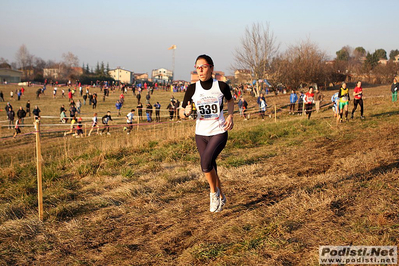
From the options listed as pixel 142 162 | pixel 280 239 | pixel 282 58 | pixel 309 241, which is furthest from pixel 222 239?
pixel 282 58

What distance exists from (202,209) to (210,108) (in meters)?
1.54

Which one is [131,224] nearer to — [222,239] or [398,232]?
[222,239]

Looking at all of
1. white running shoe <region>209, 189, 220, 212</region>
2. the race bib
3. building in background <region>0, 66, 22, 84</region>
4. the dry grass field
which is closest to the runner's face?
→ the race bib

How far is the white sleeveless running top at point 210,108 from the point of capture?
15.7 ft

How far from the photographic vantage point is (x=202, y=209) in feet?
16.8

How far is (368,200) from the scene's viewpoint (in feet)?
15.5

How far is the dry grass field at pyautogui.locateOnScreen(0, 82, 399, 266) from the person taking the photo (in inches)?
146

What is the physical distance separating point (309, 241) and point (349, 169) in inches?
146

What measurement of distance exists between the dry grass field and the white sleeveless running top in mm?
1222

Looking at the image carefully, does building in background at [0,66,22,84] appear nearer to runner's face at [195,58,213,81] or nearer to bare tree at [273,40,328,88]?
bare tree at [273,40,328,88]

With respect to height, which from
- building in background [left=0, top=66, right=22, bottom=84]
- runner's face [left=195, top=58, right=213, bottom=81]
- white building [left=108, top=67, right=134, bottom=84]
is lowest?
runner's face [left=195, top=58, right=213, bottom=81]

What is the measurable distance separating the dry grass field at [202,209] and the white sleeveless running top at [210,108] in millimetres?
1222

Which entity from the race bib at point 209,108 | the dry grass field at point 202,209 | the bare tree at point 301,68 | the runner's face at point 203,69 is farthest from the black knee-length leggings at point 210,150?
the bare tree at point 301,68

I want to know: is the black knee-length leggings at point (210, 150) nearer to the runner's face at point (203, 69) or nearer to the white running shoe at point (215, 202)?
the white running shoe at point (215, 202)
